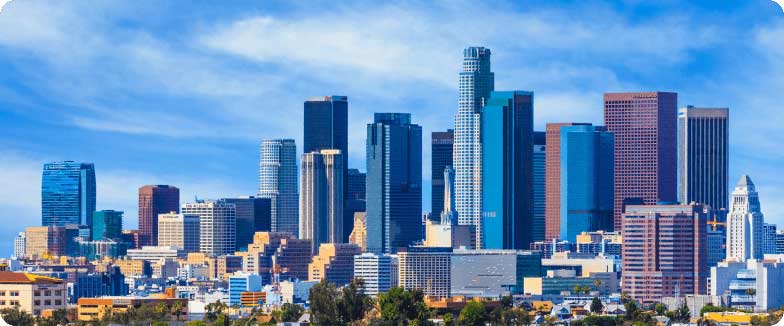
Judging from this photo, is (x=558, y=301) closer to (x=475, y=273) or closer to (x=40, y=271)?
(x=475, y=273)

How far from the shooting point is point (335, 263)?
19238 centimetres

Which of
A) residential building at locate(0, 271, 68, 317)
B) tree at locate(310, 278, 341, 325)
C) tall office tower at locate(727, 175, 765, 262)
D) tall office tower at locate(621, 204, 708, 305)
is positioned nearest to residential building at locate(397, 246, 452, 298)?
tall office tower at locate(621, 204, 708, 305)

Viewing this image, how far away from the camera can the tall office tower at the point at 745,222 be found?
179 meters

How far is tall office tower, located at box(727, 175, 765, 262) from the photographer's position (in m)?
179

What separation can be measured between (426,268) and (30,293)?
277ft

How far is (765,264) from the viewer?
150125mm

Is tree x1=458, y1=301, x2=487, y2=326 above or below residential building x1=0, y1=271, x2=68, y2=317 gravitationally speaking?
below

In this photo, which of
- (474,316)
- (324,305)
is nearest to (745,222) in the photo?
(474,316)

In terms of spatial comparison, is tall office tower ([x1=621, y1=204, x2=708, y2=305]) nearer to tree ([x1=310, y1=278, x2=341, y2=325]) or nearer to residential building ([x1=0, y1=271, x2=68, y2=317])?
residential building ([x1=0, y1=271, x2=68, y2=317])

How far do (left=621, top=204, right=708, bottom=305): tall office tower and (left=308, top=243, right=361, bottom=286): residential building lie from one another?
3248 cm

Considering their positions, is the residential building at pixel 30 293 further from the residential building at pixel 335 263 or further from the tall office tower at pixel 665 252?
the residential building at pixel 335 263

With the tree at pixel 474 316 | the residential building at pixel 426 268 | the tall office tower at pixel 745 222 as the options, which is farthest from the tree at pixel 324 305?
the tall office tower at pixel 745 222

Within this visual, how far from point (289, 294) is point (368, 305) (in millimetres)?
82231

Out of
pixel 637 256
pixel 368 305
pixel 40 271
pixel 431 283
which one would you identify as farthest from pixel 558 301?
pixel 368 305
